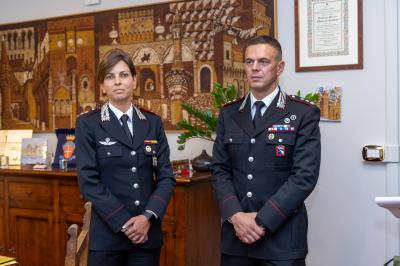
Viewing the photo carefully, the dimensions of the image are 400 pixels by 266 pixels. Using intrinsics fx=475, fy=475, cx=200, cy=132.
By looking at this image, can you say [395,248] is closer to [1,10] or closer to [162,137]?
[162,137]

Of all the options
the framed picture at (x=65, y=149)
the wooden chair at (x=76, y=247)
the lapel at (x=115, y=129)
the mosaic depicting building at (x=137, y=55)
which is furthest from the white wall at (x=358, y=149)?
the wooden chair at (x=76, y=247)

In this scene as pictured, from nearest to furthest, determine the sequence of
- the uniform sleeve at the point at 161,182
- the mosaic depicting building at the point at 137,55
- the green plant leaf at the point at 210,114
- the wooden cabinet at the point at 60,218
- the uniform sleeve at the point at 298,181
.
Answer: the uniform sleeve at the point at 298,181 < the uniform sleeve at the point at 161,182 < the wooden cabinet at the point at 60,218 < the green plant leaf at the point at 210,114 < the mosaic depicting building at the point at 137,55

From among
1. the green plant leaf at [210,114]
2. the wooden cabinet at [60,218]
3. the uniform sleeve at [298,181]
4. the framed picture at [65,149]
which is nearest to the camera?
the uniform sleeve at [298,181]

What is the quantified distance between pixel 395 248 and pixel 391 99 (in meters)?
0.87

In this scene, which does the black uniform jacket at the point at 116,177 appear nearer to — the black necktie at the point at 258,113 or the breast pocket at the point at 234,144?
the breast pocket at the point at 234,144

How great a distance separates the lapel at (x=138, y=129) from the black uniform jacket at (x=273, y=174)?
366mm

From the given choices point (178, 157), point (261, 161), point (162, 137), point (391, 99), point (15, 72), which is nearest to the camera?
point (261, 161)

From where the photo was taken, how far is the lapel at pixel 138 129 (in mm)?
2133

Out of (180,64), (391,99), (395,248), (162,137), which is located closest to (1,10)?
(180,64)

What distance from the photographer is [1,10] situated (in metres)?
4.14

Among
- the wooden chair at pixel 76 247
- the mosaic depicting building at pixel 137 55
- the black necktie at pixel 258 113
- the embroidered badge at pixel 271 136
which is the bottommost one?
the wooden chair at pixel 76 247

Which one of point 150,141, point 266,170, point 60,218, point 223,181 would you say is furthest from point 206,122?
point 60,218

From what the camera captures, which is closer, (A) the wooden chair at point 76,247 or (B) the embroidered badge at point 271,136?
(A) the wooden chair at point 76,247

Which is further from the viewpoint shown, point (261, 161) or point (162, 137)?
point (162, 137)
